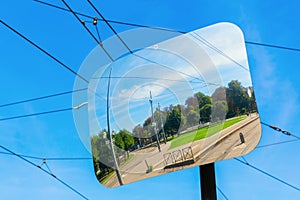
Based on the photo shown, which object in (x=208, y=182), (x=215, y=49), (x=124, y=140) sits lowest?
(x=208, y=182)

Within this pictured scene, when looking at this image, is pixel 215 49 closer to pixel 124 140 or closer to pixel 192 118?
pixel 192 118

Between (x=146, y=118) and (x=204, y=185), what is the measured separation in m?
0.26

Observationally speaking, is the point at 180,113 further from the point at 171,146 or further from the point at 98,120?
the point at 98,120

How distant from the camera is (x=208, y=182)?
79 cm

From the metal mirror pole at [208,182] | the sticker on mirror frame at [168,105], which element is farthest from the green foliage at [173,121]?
the metal mirror pole at [208,182]

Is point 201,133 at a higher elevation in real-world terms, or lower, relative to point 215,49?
lower

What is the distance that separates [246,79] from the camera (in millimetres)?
612

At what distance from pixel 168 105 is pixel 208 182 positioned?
0.85ft

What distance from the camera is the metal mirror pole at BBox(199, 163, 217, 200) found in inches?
29.8

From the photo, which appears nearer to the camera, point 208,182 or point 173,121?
point 173,121

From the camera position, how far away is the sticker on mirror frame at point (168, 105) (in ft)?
2.04

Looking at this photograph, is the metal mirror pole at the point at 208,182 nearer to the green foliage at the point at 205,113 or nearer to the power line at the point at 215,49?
the green foliage at the point at 205,113

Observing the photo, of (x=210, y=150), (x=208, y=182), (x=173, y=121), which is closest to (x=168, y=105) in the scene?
(x=173, y=121)

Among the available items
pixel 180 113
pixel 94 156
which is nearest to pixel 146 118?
pixel 180 113
